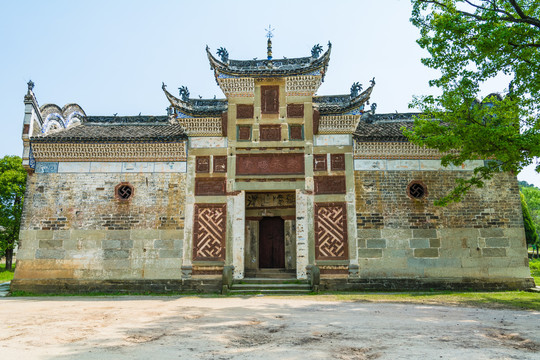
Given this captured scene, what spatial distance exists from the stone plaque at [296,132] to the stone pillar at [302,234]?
77.3 inches

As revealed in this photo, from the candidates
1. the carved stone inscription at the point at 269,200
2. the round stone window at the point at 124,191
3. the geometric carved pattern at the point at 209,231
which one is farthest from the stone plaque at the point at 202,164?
the round stone window at the point at 124,191

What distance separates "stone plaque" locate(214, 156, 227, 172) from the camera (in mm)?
13305

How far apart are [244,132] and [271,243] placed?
460 cm

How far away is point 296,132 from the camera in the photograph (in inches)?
532

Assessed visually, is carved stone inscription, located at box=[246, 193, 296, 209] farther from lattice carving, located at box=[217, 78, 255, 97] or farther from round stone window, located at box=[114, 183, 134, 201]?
round stone window, located at box=[114, 183, 134, 201]

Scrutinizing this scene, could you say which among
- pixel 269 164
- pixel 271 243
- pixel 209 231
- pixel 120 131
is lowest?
pixel 271 243

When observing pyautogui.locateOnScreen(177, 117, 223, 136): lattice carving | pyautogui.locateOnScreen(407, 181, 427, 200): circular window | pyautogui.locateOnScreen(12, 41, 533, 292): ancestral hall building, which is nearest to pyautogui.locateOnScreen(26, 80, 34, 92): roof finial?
pyautogui.locateOnScreen(12, 41, 533, 292): ancestral hall building

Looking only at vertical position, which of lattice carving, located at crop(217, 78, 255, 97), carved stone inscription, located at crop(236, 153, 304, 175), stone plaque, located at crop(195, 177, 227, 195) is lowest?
stone plaque, located at crop(195, 177, 227, 195)

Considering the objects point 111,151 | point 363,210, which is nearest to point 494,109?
point 363,210

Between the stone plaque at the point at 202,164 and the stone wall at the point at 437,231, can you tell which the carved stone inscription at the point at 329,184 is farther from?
the stone plaque at the point at 202,164

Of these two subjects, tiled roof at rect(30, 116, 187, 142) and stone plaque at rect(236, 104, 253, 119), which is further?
stone plaque at rect(236, 104, 253, 119)

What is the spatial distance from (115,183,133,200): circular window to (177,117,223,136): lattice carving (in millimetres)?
2849

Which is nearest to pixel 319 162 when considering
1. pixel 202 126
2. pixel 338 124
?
pixel 338 124

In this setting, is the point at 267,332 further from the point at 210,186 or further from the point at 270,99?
the point at 270,99
